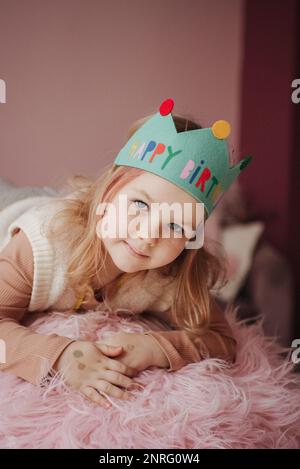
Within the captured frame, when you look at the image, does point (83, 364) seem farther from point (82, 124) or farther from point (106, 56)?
point (106, 56)

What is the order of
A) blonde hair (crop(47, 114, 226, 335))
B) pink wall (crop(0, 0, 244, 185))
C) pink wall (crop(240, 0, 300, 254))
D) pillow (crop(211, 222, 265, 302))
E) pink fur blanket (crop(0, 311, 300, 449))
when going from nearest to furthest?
pink fur blanket (crop(0, 311, 300, 449)) < blonde hair (crop(47, 114, 226, 335)) < pink wall (crop(0, 0, 244, 185)) < pillow (crop(211, 222, 265, 302)) < pink wall (crop(240, 0, 300, 254))

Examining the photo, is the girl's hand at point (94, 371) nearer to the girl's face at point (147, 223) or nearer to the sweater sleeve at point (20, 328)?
the sweater sleeve at point (20, 328)

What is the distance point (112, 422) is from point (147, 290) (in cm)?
32

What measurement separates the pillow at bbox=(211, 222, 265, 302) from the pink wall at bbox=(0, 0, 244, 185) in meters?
0.60

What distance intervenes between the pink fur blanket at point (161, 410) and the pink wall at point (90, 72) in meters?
0.45

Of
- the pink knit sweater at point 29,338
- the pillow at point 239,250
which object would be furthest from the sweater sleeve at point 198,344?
the pillow at point 239,250

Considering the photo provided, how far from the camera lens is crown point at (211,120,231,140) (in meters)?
0.74

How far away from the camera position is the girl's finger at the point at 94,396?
0.65 metres

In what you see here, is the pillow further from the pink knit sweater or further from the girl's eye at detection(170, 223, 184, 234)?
the girl's eye at detection(170, 223, 184, 234)

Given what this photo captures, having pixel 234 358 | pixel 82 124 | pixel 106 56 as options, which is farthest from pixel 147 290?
pixel 106 56

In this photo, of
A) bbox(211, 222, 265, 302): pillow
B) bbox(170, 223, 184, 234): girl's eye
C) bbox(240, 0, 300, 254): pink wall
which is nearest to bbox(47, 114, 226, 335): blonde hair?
bbox(170, 223, 184, 234): girl's eye

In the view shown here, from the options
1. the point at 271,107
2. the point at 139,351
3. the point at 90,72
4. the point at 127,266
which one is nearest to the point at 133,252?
the point at 127,266

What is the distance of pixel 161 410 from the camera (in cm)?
64

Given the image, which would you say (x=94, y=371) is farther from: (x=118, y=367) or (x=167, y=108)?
(x=167, y=108)
